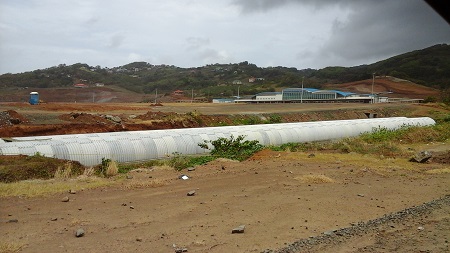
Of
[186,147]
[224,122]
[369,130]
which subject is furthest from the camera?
[224,122]

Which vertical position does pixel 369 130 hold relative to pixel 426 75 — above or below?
below

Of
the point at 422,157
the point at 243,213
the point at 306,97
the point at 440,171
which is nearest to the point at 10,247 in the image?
the point at 243,213

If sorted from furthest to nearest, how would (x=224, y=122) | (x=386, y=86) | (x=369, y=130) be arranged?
(x=386, y=86) → (x=224, y=122) → (x=369, y=130)

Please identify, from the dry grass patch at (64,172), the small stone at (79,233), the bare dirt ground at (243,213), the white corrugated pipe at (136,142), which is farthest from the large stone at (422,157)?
the small stone at (79,233)

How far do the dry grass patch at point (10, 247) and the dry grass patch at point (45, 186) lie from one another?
3726mm

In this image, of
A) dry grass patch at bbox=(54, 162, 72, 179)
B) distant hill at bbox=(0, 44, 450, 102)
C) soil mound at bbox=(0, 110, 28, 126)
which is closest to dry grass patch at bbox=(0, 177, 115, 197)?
dry grass patch at bbox=(54, 162, 72, 179)

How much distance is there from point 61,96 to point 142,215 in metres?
75.3

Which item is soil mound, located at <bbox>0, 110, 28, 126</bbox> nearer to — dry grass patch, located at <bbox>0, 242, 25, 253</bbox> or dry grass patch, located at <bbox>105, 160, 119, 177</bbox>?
dry grass patch, located at <bbox>105, 160, 119, 177</bbox>

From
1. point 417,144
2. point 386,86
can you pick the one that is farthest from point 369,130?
point 386,86

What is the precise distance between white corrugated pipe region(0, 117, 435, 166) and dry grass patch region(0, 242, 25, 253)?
851cm

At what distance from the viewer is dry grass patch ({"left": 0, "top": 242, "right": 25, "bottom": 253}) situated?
6297mm

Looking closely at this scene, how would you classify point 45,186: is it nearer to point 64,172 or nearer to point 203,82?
point 64,172

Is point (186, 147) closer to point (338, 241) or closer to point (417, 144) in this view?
point (338, 241)

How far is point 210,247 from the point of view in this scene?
259 inches
